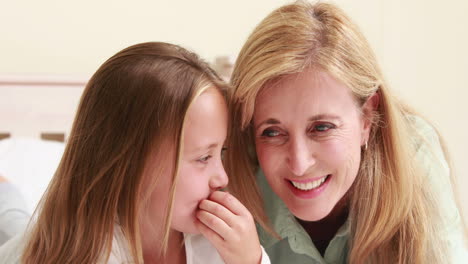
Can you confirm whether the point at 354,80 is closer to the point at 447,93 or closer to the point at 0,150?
the point at 0,150

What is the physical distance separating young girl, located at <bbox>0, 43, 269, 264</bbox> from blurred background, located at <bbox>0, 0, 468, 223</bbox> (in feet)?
1.90

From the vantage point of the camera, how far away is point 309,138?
1319mm

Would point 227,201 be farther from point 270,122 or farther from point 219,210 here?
point 270,122

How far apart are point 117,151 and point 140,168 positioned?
0.06 m

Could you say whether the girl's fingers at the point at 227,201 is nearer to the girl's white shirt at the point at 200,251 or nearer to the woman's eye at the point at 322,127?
the girl's white shirt at the point at 200,251

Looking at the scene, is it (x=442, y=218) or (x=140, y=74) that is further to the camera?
(x=442, y=218)

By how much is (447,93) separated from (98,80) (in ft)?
5.91

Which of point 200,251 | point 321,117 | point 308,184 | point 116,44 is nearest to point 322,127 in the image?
point 321,117

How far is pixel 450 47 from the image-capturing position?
2.56 m

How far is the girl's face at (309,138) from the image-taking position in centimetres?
128

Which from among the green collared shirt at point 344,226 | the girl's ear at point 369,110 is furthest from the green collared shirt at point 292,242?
the girl's ear at point 369,110

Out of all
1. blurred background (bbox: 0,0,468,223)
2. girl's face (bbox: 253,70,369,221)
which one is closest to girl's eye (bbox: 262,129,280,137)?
girl's face (bbox: 253,70,369,221)

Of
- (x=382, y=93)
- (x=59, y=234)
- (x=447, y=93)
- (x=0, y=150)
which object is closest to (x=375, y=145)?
(x=382, y=93)

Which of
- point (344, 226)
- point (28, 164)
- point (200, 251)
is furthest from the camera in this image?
point (28, 164)
